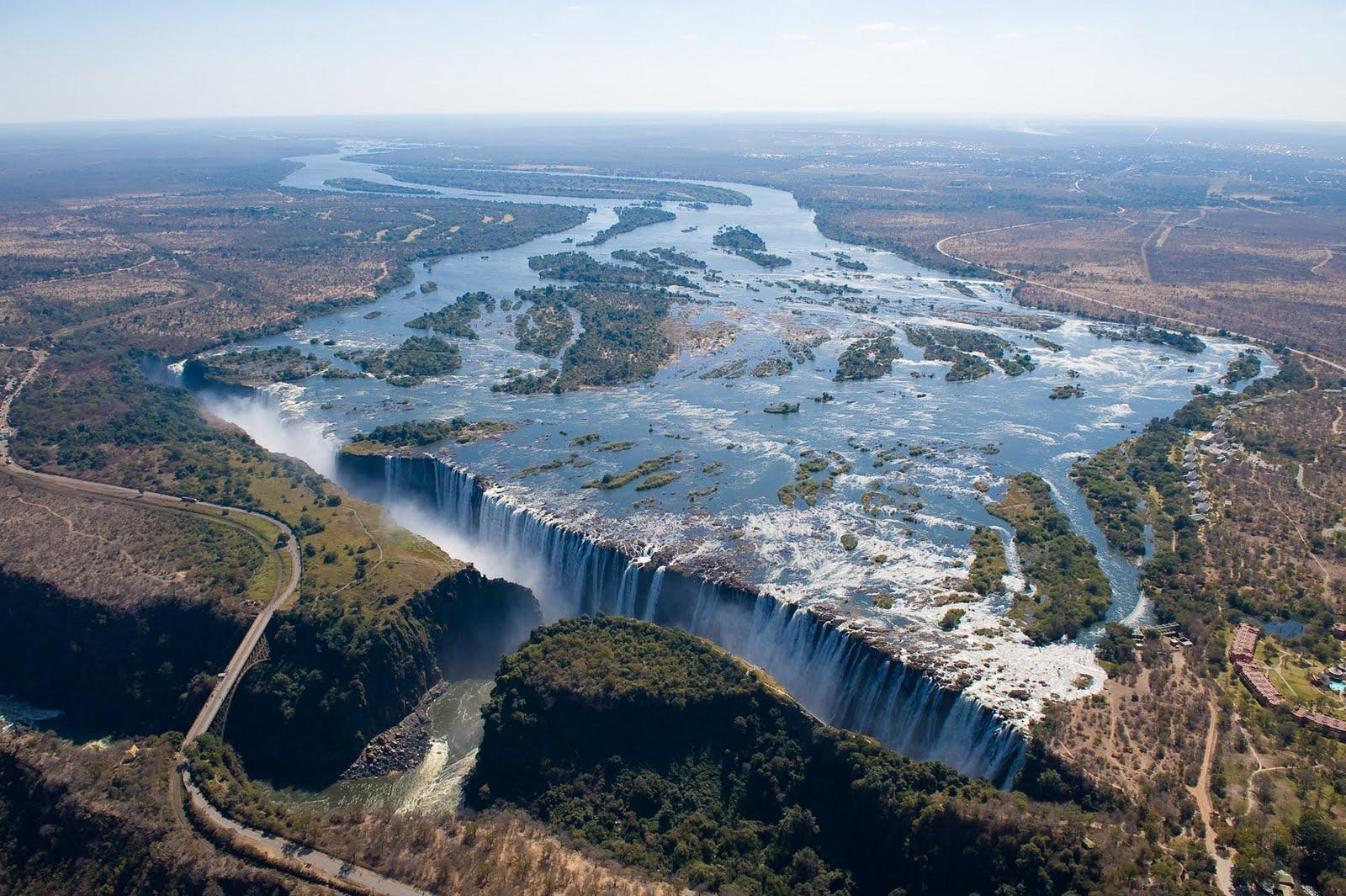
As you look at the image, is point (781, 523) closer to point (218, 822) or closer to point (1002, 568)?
point (1002, 568)

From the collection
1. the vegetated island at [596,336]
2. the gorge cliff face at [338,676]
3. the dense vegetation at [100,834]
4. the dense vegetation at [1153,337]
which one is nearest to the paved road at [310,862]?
the dense vegetation at [100,834]

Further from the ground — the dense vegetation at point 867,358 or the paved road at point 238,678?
the dense vegetation at point 867,358

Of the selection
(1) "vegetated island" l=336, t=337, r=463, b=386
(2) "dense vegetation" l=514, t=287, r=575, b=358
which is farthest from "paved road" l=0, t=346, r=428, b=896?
(2) "dense vegetation" l=514, t=287, r=575, b=358

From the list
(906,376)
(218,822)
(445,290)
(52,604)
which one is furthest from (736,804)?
(445,290)

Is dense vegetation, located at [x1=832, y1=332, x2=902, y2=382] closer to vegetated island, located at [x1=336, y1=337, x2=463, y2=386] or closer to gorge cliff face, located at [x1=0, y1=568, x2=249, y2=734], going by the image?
vegetated island, located at [x1=336, y1=337, x2=463, y2=386]

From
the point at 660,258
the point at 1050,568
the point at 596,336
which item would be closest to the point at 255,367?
the point at 596,336

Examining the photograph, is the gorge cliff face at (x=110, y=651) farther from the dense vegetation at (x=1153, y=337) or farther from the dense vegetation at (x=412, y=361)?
the dense vegetation at (x=1153, y=337)
